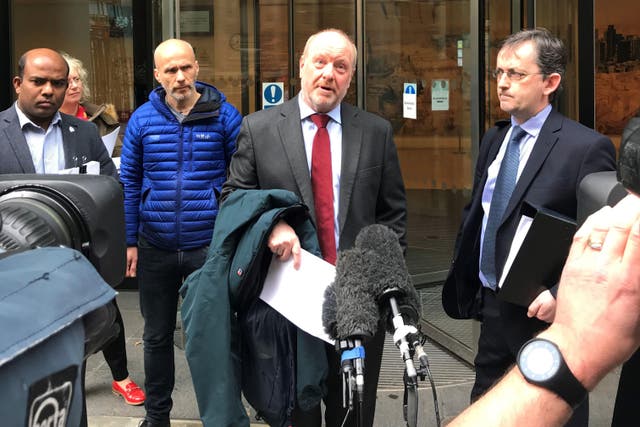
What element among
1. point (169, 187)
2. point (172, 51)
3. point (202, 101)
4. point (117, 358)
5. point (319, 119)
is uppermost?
point (172, 51)

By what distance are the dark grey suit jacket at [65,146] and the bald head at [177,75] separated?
445 mm

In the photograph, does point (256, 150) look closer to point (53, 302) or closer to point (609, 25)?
point (53, 302)

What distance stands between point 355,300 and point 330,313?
139 mm

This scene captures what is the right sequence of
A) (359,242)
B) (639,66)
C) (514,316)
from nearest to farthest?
(359,242) < (514,316) < (639,66)

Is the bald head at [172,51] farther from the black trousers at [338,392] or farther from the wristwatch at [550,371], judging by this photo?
the wristwatch at [550,371]

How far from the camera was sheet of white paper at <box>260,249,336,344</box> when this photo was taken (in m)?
2.81

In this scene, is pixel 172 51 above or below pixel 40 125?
above

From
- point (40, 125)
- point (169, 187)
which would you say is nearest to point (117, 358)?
point (169, 187)

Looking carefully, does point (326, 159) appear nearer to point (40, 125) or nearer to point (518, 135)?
point (518, 135)

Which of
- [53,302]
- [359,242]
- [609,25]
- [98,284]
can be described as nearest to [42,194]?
[98,284]

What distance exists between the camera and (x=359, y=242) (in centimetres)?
248

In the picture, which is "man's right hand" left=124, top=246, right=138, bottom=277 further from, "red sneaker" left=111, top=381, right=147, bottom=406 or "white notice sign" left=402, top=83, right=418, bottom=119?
"white notice sign" left=402, top=83, right=418, bottom=119

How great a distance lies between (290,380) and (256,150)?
1013mm

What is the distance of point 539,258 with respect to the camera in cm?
297
